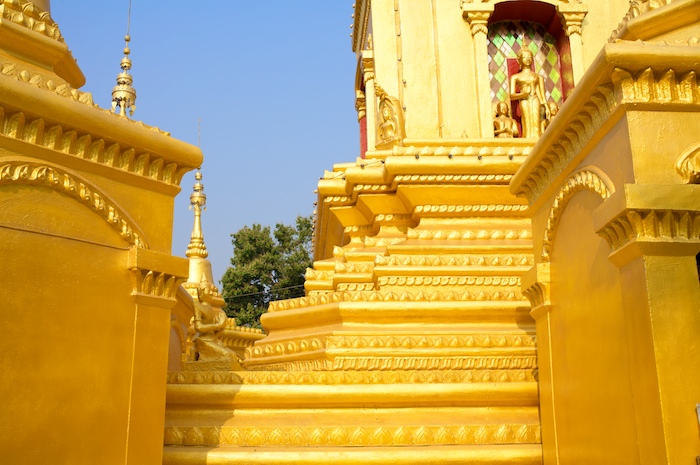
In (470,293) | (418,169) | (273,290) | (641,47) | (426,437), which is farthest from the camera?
(273,290)

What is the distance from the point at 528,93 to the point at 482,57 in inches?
34.0

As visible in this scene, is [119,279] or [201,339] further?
[201,339]

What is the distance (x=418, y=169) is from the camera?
9742 mm

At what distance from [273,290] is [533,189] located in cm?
2893

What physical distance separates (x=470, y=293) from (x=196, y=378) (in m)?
3.22

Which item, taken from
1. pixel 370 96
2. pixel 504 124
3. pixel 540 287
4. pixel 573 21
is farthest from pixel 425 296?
pixel 370 96

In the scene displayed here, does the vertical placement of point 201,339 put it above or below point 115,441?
above

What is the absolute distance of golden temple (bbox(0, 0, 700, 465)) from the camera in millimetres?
4742

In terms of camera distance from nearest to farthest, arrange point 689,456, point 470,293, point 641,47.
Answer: point 689,456
point 641,47
point 470,293

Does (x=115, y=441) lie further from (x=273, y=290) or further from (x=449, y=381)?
(x=273, y=290)

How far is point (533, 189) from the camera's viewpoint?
692 centimetres

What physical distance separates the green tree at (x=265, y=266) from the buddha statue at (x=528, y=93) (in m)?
24.4

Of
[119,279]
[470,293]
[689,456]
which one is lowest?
[689,456]

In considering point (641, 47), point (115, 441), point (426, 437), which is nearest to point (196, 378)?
point (115, 441)
